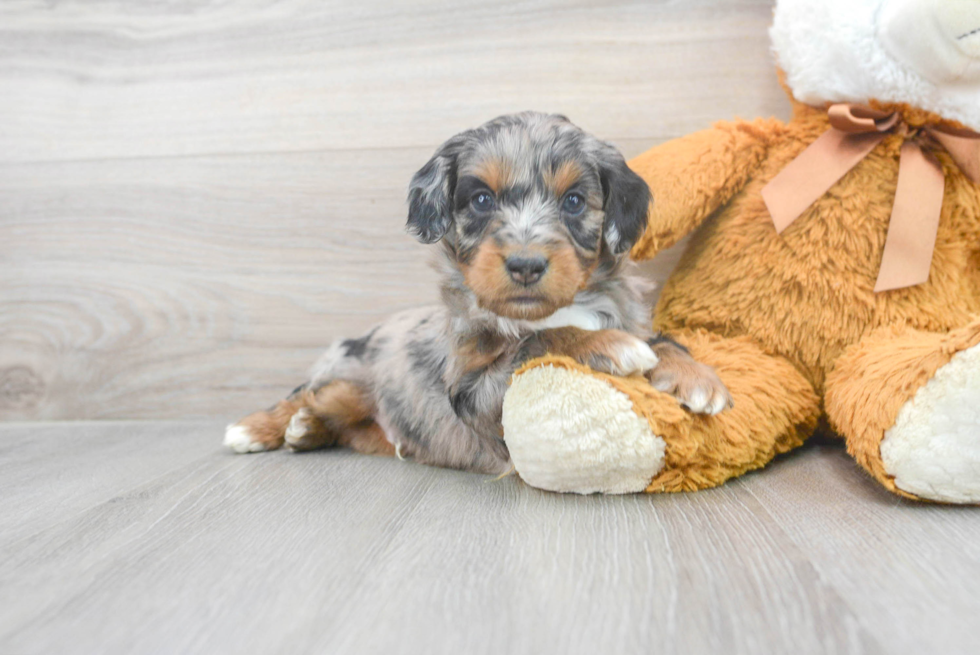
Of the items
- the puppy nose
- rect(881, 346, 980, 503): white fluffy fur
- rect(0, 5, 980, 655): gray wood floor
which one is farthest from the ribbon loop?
the puppy nose

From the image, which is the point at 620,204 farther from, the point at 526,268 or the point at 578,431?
the point at 578,431

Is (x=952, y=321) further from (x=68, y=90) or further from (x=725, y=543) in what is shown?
(x=68, y=90)

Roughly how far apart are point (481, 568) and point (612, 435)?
41 cm

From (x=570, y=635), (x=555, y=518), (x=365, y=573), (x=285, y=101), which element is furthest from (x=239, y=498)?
(x=285, y=101)

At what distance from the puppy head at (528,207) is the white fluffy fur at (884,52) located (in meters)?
0.57

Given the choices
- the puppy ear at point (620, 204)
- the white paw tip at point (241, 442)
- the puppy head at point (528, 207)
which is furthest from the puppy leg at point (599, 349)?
the white paw tip at point (241, 442)

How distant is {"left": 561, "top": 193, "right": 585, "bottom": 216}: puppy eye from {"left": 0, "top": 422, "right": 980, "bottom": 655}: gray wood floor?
24.8 inches

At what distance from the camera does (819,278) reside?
1.84 m

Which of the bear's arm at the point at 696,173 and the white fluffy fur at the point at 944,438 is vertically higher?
the bear's arm at the point at 696,173

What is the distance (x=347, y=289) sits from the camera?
8.23ft

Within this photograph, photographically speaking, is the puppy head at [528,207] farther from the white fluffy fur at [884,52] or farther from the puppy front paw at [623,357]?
the white fluffy fur at [884,52]

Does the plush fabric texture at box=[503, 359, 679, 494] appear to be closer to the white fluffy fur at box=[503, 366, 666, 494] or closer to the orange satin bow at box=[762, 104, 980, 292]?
the white fluffy fur at box=[503, 366, 666, 494]

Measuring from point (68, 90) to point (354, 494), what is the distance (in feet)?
6.37

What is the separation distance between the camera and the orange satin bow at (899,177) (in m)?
1.76
